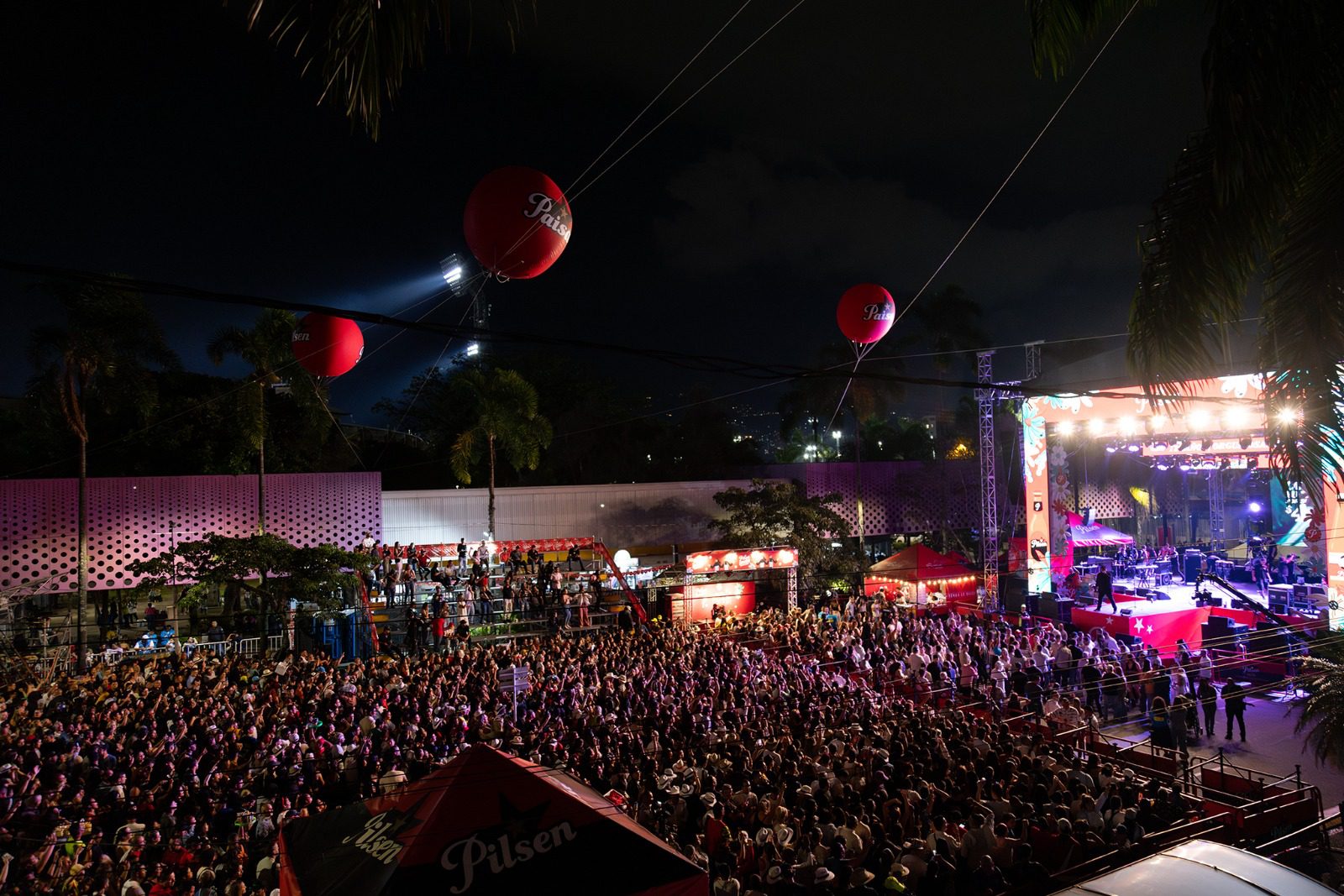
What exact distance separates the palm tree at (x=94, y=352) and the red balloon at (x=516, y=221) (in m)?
16.1

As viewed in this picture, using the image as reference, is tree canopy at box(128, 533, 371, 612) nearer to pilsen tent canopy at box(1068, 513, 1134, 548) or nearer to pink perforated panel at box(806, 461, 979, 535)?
pink perforated panel at box(806, 461, 979, 535)

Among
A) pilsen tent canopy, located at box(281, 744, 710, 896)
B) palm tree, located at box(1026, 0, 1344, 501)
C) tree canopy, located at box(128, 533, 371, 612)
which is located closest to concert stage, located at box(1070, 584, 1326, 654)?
pilsen tent canopy, located at box(281, 744, 710, 896)

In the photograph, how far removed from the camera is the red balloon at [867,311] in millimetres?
9250

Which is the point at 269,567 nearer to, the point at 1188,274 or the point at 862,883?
the point at 862,883

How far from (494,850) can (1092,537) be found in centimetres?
2646

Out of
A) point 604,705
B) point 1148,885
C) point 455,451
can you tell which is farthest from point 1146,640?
point 455,451

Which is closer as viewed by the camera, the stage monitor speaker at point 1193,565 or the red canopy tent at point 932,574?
the red canopy tent at point 932,574

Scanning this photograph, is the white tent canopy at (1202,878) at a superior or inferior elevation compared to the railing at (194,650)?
superior

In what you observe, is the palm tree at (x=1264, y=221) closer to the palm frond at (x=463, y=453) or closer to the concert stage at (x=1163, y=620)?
the concert stage at (x=1163, y=620)

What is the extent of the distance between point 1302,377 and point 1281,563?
80.1 ft

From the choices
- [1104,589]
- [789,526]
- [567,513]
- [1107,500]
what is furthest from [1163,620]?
[1107,500]

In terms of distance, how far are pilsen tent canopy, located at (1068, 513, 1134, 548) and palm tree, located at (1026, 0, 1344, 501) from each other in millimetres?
24570

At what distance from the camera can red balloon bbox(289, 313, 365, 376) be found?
8.00 meters

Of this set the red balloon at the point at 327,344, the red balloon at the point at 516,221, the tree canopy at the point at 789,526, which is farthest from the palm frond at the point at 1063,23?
the tree canopy at the point at 789,526
